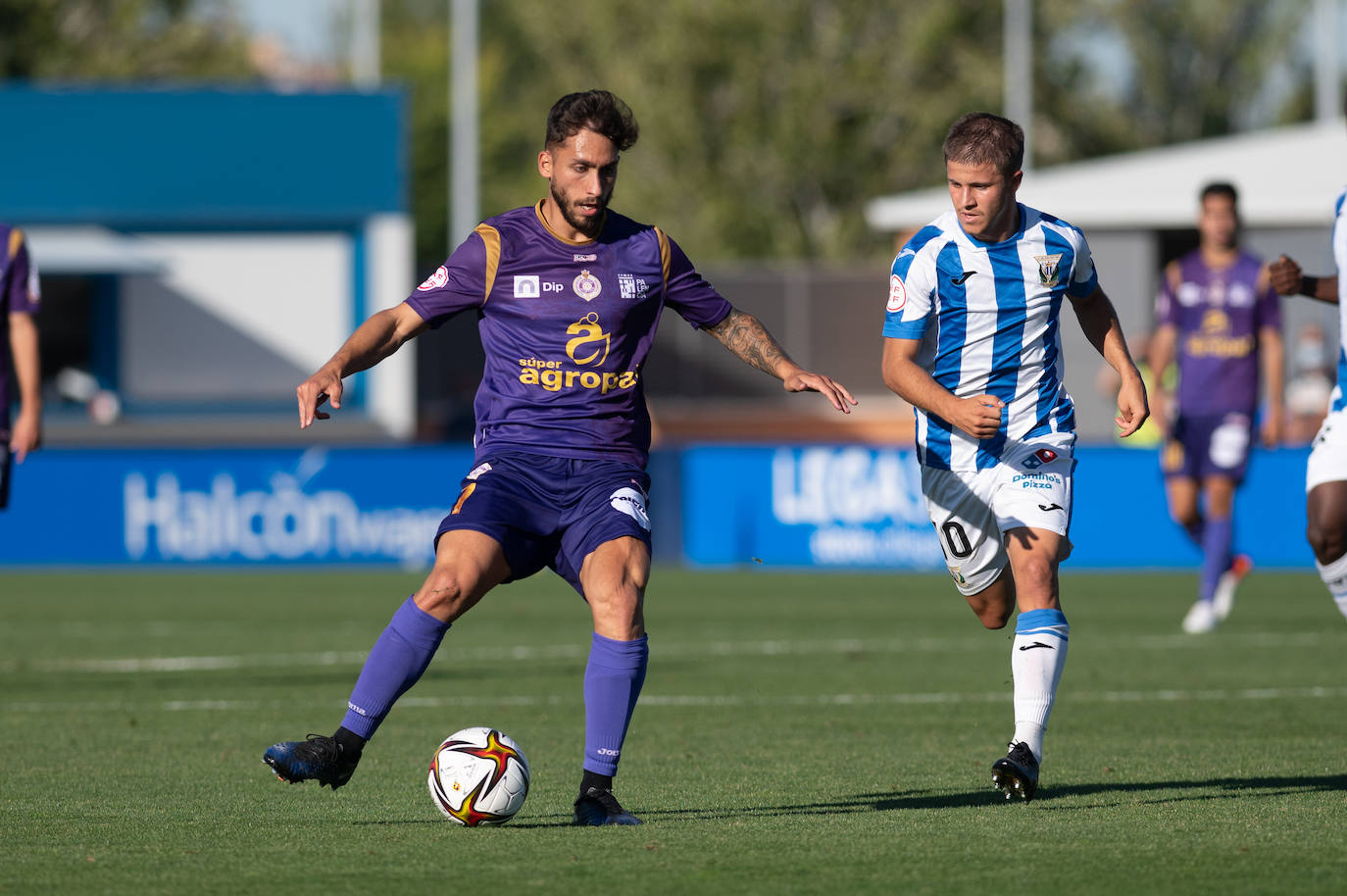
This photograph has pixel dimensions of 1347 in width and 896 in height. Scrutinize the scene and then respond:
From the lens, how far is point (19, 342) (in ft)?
30.8

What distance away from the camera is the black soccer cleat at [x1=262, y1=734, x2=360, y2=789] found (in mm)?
6105

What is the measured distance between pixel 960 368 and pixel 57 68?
44.8 metres

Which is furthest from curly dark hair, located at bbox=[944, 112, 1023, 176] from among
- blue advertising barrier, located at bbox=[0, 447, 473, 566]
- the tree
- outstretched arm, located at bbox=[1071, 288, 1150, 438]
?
the tree

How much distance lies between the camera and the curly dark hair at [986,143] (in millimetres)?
6695

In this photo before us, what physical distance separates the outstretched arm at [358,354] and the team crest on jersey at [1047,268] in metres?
2.04

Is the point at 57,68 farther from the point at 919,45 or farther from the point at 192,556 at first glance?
the point at 192,556

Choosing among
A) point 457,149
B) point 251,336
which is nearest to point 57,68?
point 457,149

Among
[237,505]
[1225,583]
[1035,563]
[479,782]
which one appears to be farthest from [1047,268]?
[237,505]

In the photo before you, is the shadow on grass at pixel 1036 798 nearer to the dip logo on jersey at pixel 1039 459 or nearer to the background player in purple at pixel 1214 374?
the dip logo on jersey at pixel 1039 459

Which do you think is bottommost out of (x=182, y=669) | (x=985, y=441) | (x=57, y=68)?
(x=182, y=669)

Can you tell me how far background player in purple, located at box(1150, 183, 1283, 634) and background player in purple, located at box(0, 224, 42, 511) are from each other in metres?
7.04

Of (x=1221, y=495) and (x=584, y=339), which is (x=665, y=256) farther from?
(x=1221, y=495)

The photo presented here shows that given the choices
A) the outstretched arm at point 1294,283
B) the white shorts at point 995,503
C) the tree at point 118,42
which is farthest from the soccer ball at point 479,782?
the tree at point 118,42

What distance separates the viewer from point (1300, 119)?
1966 inches
